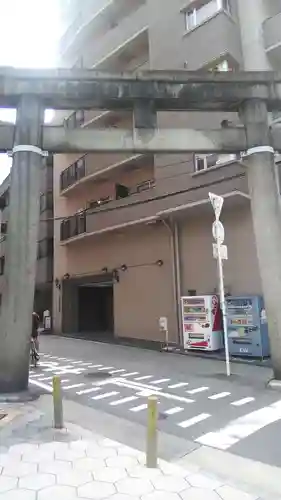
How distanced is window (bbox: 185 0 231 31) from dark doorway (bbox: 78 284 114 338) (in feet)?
46.0

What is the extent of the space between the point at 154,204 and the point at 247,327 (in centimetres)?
588

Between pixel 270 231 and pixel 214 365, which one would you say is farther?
pixel 214 365

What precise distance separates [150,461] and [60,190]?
62.9 feet

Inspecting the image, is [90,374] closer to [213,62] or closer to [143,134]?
[143,134]

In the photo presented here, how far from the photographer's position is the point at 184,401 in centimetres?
654

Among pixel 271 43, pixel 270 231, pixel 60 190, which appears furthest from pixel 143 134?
pixel 60 190

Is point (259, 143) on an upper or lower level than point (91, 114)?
lower

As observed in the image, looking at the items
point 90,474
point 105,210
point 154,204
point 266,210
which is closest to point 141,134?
point 266,210

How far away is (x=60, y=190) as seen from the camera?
70.7ft

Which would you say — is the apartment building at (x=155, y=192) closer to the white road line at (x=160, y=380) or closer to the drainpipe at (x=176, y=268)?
the drainpipe at (x=176, y=268)

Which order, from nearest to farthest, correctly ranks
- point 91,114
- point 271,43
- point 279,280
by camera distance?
point 279,280, point 271,43, point 91,114

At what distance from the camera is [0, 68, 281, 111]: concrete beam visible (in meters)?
7.88

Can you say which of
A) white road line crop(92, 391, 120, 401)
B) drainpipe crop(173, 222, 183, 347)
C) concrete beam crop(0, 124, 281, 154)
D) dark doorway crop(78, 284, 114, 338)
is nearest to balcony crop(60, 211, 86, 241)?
dark doorway crop(78, 284, 114, 338)

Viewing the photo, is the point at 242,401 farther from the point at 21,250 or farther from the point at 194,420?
the point at 21,250
